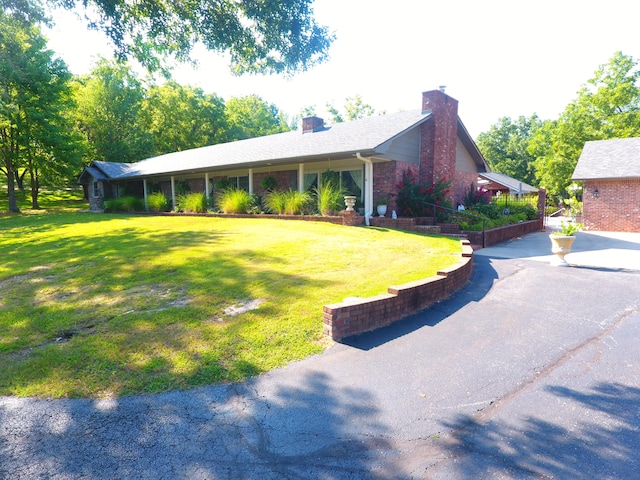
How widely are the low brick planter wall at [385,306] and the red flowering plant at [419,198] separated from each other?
748 cm

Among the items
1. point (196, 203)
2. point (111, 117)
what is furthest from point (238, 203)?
point (111, 117)

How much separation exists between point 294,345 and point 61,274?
16.8 ft

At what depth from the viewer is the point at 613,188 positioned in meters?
18.9

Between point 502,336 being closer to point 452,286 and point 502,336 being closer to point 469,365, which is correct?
point 469,365

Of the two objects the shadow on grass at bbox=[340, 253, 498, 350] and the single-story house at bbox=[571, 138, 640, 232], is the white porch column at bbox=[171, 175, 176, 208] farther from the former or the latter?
the single-story house at bbox=[571, 138, 640, 232]

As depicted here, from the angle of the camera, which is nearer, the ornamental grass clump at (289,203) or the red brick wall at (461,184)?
the ornamental grass clump at (289,203)

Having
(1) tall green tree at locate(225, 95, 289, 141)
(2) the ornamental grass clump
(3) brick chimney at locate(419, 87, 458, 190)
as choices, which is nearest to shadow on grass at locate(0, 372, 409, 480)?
(2) the ornamental grass clump

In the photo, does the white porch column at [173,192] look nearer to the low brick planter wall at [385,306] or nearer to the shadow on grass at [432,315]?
the shadow on grass at [432,315]

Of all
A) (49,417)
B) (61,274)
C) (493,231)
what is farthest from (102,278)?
(493,231)

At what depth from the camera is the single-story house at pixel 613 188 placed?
60.3 feet

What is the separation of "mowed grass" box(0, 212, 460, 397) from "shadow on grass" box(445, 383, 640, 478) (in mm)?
1840

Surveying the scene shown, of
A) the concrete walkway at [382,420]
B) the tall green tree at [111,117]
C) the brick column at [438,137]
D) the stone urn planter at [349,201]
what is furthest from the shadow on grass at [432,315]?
the tall green tree at [111,117]

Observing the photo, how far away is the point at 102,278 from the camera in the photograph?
622 cm

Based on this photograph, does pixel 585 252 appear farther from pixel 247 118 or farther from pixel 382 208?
pixel 247 118
